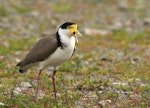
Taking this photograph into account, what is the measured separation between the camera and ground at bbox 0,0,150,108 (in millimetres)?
10195

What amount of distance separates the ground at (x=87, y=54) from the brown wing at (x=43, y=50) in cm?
75

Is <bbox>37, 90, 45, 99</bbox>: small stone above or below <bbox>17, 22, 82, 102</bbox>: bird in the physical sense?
below

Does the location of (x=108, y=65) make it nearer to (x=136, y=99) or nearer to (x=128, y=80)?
(x=128, y=80)

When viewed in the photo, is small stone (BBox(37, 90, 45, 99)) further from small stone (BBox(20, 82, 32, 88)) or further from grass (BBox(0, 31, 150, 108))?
small stone (BBox(20, 82, 32, 88))

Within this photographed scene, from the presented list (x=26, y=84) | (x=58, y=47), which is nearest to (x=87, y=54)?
(x=26, y=84)

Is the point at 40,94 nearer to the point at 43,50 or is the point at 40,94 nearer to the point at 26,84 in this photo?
the point at 26,84

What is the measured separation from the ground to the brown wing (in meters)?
0.75

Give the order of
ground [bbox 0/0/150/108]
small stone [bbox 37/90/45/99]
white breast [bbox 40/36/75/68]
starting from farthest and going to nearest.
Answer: small stone [bbox 37/90/45/99] → ground [bbox 0/0/150/108] → white breast [bbox 40/36/75/68]

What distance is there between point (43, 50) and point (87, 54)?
505cm

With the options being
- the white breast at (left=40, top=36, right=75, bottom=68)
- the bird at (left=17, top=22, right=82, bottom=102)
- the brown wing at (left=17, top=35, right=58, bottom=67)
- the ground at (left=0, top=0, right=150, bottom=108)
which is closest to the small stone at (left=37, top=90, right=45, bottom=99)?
the ground at (left=0, top=0, right=150, bottom=108)

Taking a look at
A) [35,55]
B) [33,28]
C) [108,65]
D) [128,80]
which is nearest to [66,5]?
[33,28]

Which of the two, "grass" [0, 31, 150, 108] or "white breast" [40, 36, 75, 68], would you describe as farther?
"grass" [0, 31, 150, 108]

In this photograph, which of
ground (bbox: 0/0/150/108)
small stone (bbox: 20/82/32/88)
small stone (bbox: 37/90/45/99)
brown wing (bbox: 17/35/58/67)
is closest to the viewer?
brown wing (bbox: 17/35/58/67)

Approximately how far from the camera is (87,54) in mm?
14805
